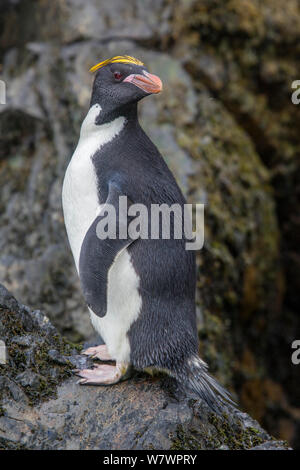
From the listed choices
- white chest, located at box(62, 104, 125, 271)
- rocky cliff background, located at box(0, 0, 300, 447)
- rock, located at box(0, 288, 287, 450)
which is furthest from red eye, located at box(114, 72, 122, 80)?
rocky cliff background, located at box(0, 0, 300, 447)

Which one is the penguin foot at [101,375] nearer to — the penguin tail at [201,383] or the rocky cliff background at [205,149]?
the penguin tail at [201,383]

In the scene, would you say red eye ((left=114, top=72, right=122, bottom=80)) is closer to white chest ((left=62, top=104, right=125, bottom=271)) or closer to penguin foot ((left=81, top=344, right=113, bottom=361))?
white chest ((left=62, top=104, right=125, bottom=271))

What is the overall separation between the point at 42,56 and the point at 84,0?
68cm

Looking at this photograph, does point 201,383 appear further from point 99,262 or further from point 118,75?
point 118,75

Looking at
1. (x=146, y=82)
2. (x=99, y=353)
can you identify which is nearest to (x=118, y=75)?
(x=146, y=82)

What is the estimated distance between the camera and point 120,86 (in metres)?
3.27

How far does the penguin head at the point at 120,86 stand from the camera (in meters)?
3.20

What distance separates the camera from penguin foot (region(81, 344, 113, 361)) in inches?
133

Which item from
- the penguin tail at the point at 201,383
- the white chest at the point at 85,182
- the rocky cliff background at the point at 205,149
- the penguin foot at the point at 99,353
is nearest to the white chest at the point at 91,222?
the white chest at the point at 85,182

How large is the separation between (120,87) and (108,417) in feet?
5.13

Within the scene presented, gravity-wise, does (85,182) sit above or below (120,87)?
below

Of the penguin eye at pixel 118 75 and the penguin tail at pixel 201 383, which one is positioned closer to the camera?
the penguin tail at pixel 201 383

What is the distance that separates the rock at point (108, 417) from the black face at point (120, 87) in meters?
1.06

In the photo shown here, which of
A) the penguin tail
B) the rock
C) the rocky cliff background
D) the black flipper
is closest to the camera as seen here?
the rock
